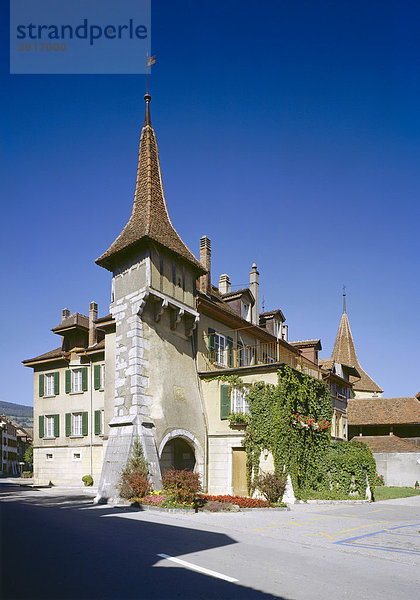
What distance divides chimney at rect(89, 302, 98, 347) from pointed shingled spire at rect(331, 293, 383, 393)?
115 ft

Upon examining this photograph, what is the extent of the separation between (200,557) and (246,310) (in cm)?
2052

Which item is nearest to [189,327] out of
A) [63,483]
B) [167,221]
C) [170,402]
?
[170,402]

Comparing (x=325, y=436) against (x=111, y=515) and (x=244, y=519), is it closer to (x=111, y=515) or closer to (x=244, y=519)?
(x=244, y=519)

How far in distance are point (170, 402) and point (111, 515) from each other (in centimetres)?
686

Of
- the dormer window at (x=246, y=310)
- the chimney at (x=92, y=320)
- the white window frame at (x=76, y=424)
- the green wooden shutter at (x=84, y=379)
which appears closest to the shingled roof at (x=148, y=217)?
the dormer window at (x=246, y=310)

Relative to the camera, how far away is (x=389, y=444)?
36.6m

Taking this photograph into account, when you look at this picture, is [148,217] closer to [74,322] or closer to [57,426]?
[74,322]

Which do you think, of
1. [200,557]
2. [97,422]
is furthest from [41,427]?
[200,557]

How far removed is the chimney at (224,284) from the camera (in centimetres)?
3086

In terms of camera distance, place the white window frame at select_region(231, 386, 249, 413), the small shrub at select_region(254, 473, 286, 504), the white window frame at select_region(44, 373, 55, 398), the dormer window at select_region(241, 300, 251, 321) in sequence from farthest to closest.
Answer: the white window frame at select_region(44, 373, 55, 398) < the dormer window at select_region(241, 300, 251, 321) < the white window frame at select_region(231, 386, 249, 413) < the small shrub at select_region(254, 473, 286, 504)

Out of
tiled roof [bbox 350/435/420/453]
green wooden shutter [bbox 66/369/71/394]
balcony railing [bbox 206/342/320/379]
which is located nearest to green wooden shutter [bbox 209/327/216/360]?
balcony railing [bbox 206/342/320/379]

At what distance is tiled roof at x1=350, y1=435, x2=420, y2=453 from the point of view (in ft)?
116

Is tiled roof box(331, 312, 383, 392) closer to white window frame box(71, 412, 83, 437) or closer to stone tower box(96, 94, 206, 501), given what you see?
white window frame box(71, 412, 83, 437)

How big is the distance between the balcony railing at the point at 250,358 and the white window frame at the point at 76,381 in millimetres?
9838
